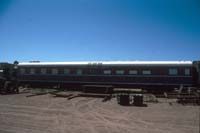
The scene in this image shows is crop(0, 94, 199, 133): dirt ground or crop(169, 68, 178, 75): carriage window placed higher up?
crop(169, 68, 178, 75): carriage window

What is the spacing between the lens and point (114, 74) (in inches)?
901

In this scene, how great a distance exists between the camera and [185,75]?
2055 centimetres

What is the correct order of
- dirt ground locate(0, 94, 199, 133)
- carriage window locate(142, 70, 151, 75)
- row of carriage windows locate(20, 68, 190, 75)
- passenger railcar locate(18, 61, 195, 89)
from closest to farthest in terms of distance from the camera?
1. dirt ground locate(0, 94, 199, 133)
2. passenger railcar locate(18, 61, 195, 89)
3. row of carriage windows locate(20, 68, 190, 75)
4. carriage window locate(142, 70, 151, 75)

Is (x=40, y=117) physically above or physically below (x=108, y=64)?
below

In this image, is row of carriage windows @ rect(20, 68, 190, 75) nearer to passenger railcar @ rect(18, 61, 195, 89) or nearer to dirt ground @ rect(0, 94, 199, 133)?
passenger railcar @ rect(18, 61, 195, 89)

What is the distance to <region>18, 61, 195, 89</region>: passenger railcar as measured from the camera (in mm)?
20703

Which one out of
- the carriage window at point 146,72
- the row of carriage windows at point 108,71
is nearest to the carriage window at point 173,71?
the row of carriage windows at point 108,71

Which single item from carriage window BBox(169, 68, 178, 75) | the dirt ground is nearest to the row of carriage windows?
carriage window BBox(169, 68, 178, 75)

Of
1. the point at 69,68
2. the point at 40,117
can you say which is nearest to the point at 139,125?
the point at 40,117

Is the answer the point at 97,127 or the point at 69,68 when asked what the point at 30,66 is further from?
the point at 97,127

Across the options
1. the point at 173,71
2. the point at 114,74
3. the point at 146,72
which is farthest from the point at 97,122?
the point at 173,71

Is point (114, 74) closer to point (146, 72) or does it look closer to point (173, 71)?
point (146, 72)

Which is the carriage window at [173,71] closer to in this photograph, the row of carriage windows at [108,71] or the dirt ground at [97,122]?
the row of carriage windows at [108,71]

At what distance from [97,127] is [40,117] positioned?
3.28m
